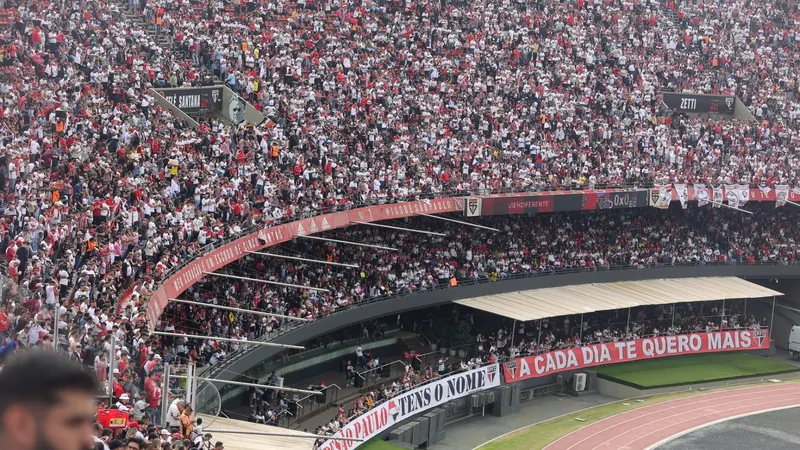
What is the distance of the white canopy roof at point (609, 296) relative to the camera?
40594 mm

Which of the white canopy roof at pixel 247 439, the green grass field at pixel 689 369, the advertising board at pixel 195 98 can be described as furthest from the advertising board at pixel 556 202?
the white canopy roof at pixel 247 439

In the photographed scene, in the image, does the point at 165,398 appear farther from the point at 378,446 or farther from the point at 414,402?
the point at 414,402

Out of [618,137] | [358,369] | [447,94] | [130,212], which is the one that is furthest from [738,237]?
[130,212]

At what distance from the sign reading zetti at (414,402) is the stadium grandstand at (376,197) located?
109mm

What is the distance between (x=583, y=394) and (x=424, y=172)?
10997 millimetres

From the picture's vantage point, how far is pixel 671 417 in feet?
132

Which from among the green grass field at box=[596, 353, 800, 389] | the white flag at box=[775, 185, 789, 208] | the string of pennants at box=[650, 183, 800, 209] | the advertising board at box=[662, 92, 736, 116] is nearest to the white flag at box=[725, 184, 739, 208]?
the string of pennants at box=[650, 183, 800, 209]

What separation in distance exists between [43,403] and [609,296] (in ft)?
142

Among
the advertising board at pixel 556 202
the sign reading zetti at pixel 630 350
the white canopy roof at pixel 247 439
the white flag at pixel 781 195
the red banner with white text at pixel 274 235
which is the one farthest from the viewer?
the white flag at pixel 781 195

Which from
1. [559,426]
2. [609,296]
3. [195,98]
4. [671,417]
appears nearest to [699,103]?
[609,296]

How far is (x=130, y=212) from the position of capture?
24328 mm

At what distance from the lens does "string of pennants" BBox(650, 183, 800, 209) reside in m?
46.7

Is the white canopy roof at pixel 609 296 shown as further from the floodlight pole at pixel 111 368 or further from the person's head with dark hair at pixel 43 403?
the person's head with dark hair at pixel 43 403

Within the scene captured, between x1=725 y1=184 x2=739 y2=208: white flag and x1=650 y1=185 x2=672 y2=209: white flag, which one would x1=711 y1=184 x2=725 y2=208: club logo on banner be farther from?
x1=650 y1=185 x2=672 y2=209: white flag
